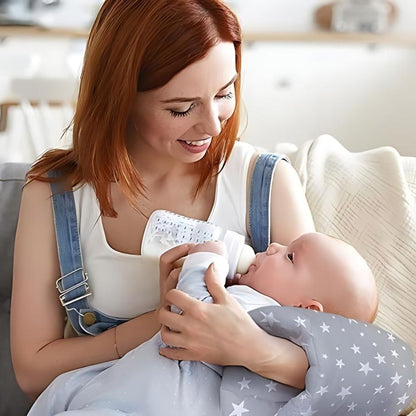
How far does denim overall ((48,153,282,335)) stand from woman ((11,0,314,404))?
17 mm

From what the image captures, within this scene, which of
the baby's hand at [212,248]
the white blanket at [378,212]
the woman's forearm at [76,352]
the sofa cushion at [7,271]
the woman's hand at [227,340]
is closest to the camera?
the woman's hand at [227,340]

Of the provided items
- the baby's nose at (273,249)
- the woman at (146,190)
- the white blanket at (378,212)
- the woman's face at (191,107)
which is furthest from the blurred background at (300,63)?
the baby's nose at (273,249)

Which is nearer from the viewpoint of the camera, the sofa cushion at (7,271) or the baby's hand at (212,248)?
the baby's hand at (212,248)

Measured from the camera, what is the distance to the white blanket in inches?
62.9

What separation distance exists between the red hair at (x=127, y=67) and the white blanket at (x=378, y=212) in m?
0.25

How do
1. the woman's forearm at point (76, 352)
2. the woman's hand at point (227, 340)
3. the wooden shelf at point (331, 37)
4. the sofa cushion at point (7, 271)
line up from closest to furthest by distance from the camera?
the woman's hand at point (227, 340) < the woman's forearm at point (76, 352) < the sofa cushion at point (7, 271) < the wooden shelf at point (331, 37)

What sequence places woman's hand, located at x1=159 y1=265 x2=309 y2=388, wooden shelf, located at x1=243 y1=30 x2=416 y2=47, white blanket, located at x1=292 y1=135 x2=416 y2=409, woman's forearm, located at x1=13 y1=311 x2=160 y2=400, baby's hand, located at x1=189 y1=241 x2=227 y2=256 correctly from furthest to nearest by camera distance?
wooden shelf, located at x1=243 y1=30 x2=416 y2=47 → white blanket, located at x1=292 y1=135 x2=416 y2=409 → woman's forearm, located at x1=13 y1=311 x2=160 y2=400 → baby's hand, located at x1=189 y1=241 x2=227 y2=256 → woman's hand, located at x1=159 y1=265 x2=309 y2=388

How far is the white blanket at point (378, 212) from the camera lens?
160 cm

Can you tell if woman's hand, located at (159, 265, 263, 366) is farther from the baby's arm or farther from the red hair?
the red hair

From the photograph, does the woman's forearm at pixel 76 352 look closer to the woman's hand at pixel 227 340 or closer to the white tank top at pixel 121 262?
the white tank top at pixel 121 262

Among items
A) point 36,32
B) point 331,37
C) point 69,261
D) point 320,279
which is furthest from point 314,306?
point 36,32

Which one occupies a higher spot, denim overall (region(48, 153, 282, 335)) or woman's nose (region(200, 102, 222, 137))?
woman's nose (region(200, 102, 222, 137))

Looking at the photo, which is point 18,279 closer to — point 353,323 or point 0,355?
point 0,355

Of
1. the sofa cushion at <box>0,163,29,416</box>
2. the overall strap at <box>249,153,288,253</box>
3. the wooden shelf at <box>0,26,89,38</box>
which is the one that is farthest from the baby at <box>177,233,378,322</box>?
the wooden shelf at <box>0,26,89,38</box>
